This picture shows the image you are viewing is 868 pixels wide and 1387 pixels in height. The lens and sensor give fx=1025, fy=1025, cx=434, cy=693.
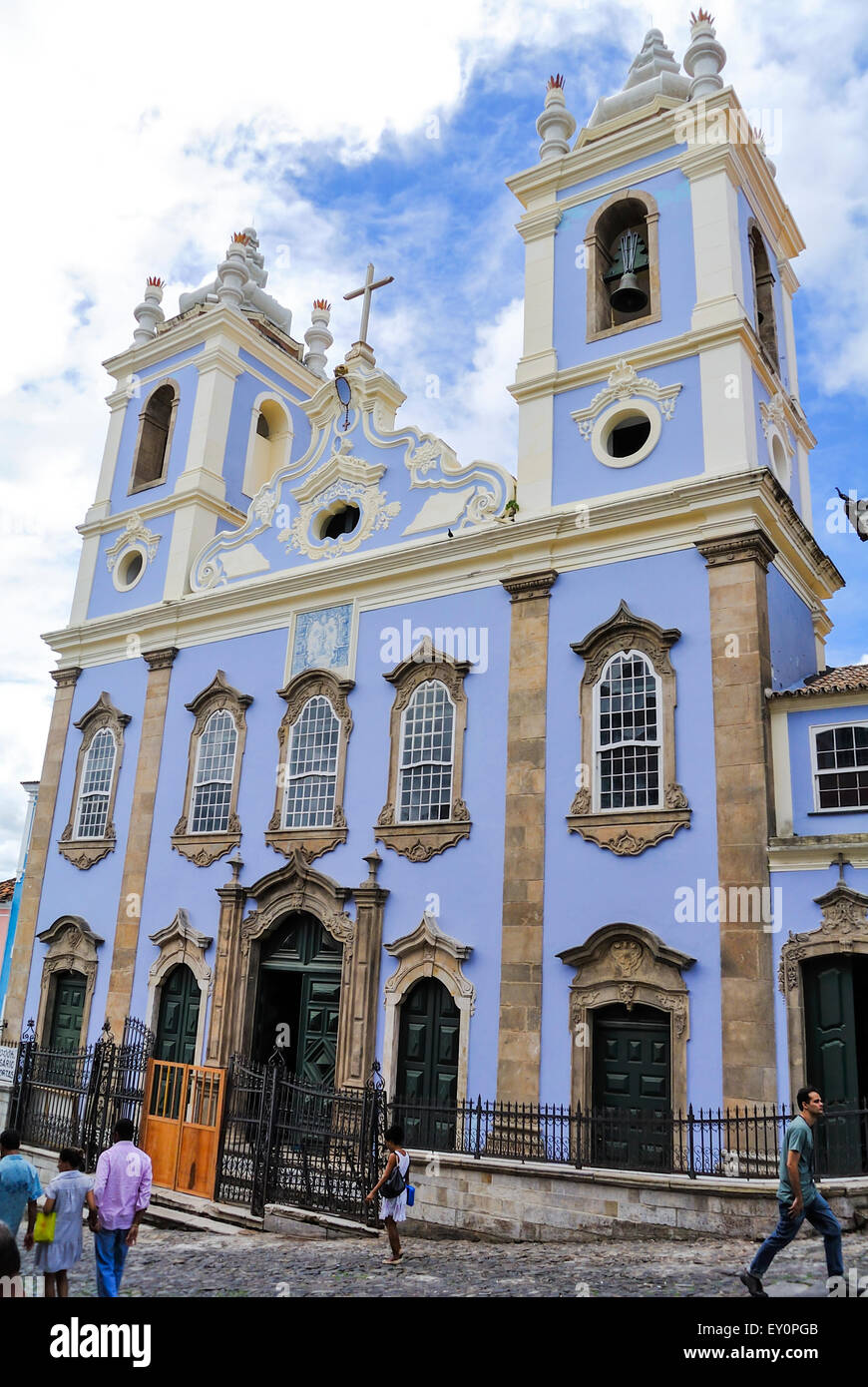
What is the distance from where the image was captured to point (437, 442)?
17172 millimetres

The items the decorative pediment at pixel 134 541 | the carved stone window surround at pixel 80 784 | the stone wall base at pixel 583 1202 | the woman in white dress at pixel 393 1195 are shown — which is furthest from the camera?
the decorative pediment at pixel 134 541

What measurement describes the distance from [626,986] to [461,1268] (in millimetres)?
4130

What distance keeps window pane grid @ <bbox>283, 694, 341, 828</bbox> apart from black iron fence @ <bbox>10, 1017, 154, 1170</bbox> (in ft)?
14.1

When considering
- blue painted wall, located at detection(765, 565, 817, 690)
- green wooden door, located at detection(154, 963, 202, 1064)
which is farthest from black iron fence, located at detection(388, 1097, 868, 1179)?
blue painted wall, located at detection(765, 565, 817, 690)

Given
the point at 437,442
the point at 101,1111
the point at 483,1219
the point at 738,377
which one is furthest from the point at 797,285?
the point at 101,1111

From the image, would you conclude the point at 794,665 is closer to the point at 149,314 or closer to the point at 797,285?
the point at 797,285

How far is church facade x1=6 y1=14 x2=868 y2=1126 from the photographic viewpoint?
40.7 feet

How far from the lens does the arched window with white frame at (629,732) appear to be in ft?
43.8

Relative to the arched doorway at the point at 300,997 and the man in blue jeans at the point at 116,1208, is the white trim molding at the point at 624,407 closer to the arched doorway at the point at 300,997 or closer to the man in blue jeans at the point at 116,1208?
the arched doorway at the point at 300,997

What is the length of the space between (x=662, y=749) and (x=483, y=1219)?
5931mm

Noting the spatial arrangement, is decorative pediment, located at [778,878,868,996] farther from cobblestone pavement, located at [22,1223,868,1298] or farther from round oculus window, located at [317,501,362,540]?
round oculus window, located at [317,501,362,540]

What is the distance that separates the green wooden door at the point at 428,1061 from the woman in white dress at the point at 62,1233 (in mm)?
7004

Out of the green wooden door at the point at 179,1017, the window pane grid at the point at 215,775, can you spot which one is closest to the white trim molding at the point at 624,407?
the window pane grid at the point at 215,775

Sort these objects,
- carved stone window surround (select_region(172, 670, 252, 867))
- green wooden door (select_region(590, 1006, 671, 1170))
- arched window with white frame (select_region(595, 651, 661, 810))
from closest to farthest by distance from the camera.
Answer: green wooden door (select_region(590, 1006, 671, 1170))
arched window with white frame (select_region(595, 651, 661, 810))
carved stone window surround (select_region(172, 670, 252, 867))
